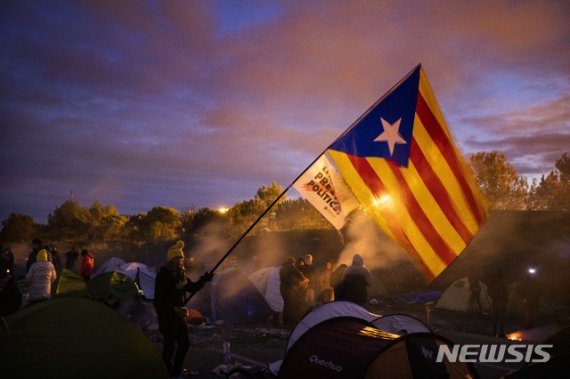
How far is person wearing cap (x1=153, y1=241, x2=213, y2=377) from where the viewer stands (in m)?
5.44

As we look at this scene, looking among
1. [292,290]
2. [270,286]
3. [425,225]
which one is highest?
[425,225]

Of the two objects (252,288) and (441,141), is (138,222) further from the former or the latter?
(441,141)

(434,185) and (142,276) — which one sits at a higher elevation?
(434,185)

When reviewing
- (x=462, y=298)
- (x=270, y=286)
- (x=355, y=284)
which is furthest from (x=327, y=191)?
(x=462, y=298)

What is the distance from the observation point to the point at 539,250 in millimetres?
18078

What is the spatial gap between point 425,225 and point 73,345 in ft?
15.0

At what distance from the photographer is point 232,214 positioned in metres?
46.4

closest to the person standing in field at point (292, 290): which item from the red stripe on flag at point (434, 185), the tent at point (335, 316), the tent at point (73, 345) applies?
the tent at point (335, 316)

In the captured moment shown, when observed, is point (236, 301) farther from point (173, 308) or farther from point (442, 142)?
point (442, 142)

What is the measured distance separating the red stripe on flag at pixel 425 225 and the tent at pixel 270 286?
22.1ft

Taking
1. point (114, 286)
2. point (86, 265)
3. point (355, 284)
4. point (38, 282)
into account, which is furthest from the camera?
point (86, 265)

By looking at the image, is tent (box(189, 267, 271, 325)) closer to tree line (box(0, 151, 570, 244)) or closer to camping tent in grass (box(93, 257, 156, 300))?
camping tent in grass (box(93, 257, 156, 300))

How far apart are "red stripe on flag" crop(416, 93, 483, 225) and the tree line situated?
35.4m

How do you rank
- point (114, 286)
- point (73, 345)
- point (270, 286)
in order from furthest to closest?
point (114, 286) < point (270, 286) < point (73, 345)
